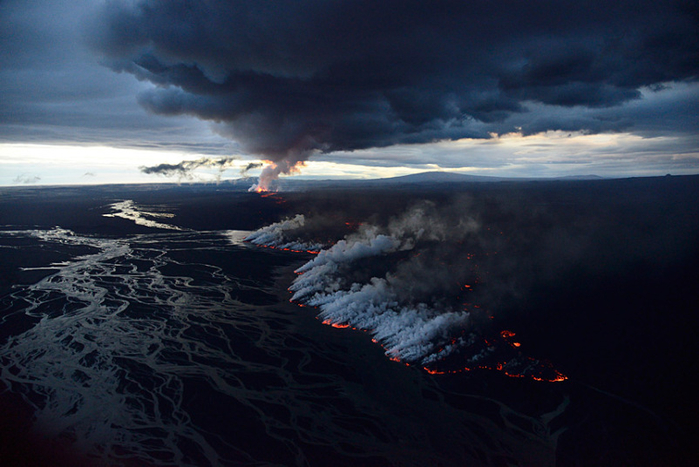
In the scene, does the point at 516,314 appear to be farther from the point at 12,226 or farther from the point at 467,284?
the point at 12,226

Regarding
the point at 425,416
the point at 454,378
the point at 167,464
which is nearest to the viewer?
the point at 167,464

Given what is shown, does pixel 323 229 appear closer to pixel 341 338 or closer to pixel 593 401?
pixel 341 338

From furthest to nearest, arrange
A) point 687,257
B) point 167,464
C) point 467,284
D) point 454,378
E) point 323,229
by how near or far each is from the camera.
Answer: point 323,229 → point 687,257 → point 467,284 → point 454,378 → point 167,464

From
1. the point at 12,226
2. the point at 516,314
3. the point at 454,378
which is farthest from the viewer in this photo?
the point at 12,226

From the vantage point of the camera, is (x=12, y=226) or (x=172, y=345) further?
(x=12, y=226)

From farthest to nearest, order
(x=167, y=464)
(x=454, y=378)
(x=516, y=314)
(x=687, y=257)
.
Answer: (x=687, y=257) < (x=516, y=314) < (x=454, y=378) < (x=167, y=464)

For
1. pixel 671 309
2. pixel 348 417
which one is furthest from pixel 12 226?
pixel 671 309

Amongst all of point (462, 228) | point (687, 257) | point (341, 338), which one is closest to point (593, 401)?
point (341, 338)

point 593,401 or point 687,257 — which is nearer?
point 593,401
